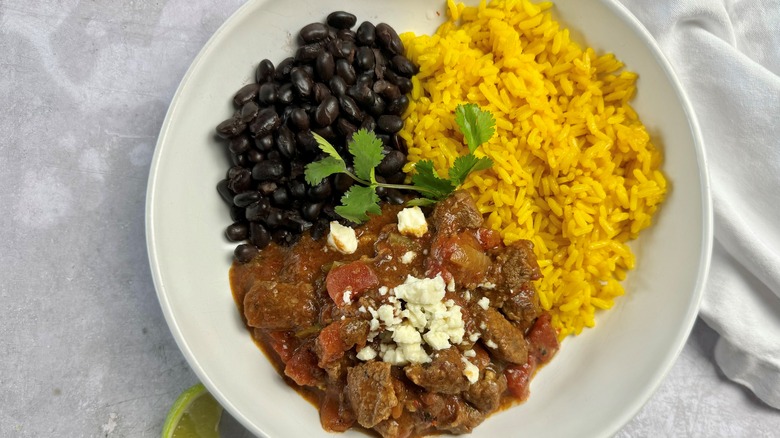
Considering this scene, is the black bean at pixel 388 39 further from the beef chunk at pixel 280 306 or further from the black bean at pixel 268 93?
the beef chunk at pixel 280 306

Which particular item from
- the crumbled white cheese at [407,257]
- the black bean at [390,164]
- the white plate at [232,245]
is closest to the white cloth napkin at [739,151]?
the white plate at [232,245]

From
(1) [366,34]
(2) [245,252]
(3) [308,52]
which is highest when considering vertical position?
(1) [366,34]

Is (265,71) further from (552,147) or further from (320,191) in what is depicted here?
(552,147)

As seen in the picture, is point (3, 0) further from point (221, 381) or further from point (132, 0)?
point (221, 381)

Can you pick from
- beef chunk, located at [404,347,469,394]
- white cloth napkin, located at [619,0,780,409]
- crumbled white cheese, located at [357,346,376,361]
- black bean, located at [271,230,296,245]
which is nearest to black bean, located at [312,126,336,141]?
black bean, located at [271,230,296,245]

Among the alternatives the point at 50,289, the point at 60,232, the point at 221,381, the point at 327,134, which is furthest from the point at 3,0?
the point at 221,381

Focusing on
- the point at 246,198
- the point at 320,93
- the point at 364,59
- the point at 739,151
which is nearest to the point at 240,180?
the point at 246,198
